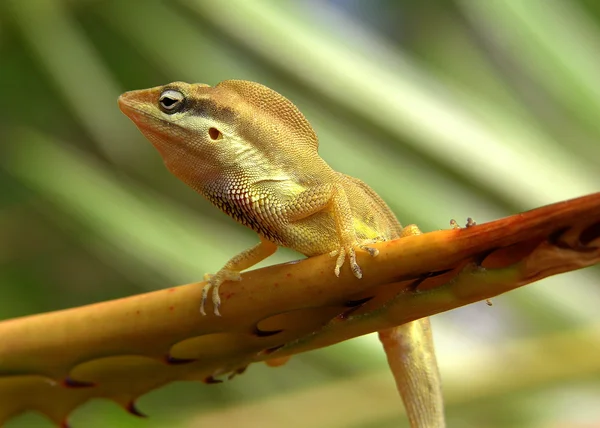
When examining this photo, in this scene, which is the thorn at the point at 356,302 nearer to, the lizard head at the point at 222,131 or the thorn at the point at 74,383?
the thorn at the point at 74,383

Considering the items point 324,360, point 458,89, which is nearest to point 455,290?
point 324,360

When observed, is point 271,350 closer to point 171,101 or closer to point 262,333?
point 262,333

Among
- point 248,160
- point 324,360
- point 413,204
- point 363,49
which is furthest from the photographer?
point 363,49

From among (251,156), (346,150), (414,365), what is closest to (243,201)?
(251,156)

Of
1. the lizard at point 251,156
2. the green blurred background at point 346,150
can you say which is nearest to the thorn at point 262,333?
the lizard at point 251,156

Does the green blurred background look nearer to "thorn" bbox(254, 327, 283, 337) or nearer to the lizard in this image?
the lizard

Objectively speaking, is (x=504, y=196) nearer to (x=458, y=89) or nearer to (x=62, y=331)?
(x=458, y=89)
